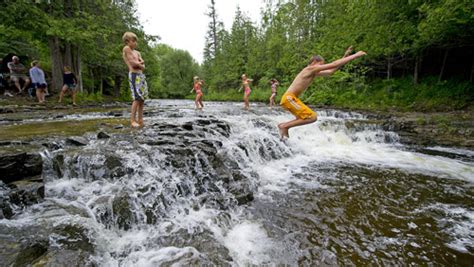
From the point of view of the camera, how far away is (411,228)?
3320 millimetres

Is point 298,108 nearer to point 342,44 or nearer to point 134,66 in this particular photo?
point 134,66

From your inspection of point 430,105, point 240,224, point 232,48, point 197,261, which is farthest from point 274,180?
point 232,48

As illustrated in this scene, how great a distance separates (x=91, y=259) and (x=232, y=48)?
41.4 meters

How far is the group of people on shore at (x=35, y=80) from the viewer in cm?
1111

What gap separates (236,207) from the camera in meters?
4.07

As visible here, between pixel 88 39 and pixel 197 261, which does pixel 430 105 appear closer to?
pixel 197 261

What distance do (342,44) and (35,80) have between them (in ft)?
64.4

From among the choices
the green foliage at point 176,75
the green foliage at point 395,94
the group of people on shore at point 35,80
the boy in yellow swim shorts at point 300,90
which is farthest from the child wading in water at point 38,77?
the green foliage at point 176,75

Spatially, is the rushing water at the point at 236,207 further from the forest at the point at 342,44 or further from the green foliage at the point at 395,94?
the forest at the point at 342,44

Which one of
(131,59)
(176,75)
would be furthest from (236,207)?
(176,75)

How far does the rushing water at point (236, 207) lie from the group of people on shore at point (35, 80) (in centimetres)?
832

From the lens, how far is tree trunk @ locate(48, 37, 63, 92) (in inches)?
539

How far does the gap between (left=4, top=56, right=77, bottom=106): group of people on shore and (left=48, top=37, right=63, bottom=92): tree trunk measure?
47.7 inches

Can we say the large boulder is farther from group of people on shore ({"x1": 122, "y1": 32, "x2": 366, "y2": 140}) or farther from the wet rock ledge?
group of people on shore ({"x1": 122, "y1": 32, "x2": 366, "y2": 140})
